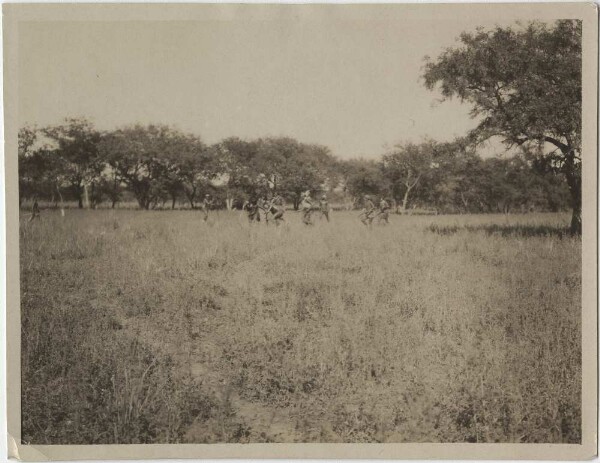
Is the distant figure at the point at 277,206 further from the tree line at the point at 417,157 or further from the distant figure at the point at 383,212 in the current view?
the distant figure at the point at 383,212

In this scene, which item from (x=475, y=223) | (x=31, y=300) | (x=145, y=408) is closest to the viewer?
(x=145, y=408)

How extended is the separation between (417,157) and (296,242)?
2018 millimetres

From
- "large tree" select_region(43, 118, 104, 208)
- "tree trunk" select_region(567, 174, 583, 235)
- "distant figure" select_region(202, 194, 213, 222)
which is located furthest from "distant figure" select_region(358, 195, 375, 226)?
"large tree" select_region(43, 118, 104, 208)

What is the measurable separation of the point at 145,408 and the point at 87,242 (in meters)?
2.27

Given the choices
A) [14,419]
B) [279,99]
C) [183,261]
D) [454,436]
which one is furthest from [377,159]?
[14,419]

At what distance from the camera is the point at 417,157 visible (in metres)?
6.09

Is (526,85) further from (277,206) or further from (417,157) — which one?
(277,206)

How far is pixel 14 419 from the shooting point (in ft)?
18.4

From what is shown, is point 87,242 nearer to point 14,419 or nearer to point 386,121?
point 14,419

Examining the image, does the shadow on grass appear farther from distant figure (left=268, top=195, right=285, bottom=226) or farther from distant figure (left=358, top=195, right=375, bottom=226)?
distant figure (left=268, top=195, right=285, bottom=226)

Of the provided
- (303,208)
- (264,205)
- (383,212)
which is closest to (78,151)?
(264,205)

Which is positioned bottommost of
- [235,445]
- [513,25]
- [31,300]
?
[235,445]

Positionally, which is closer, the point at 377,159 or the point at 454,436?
the point at 454,436

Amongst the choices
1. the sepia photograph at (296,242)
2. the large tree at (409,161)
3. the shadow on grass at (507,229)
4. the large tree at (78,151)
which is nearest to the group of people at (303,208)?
the sepia photograph at (296,242)
